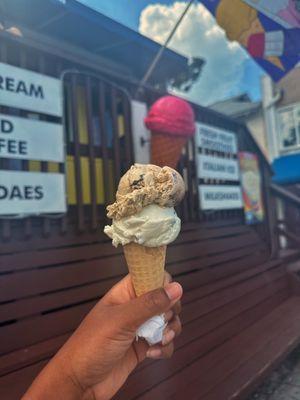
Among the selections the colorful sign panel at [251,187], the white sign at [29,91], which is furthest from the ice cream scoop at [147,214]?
the colorful sign panel at [251,187]

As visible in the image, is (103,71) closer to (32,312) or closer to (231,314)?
(32,312)

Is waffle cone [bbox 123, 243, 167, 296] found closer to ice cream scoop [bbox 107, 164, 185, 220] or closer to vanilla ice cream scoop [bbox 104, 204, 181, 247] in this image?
vanilla ice cream scoop [bbox 104, 204, 181, 247]

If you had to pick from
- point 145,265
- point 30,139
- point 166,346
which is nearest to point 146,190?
point 145,265

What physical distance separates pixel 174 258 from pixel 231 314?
992 mm

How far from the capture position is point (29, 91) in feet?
10.2

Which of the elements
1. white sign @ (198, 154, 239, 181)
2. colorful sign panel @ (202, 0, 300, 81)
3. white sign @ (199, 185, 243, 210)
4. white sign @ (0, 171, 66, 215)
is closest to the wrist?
white sign @ (0, 171, 66, 215)

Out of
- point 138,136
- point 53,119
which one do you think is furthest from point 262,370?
point 53,119

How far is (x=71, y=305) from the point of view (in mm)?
3090

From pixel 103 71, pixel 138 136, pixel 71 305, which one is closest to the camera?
pixel 71 305

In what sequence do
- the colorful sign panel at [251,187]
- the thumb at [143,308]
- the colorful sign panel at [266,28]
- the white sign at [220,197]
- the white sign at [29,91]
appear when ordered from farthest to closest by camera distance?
the colorful sign panel at [251,187] < the white sign at [220,197] < the colorful sign panel at [266,28] < the white sign at [29,91] < the thumb at [143,308]

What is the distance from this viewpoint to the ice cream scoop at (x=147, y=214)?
4.85 feet

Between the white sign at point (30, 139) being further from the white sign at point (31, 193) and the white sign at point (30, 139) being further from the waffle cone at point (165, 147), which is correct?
the waffle cone at point (165, 147)

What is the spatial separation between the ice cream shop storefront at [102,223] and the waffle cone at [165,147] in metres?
0.01

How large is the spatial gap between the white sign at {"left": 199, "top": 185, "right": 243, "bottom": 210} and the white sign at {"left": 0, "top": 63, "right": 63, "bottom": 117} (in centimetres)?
237
